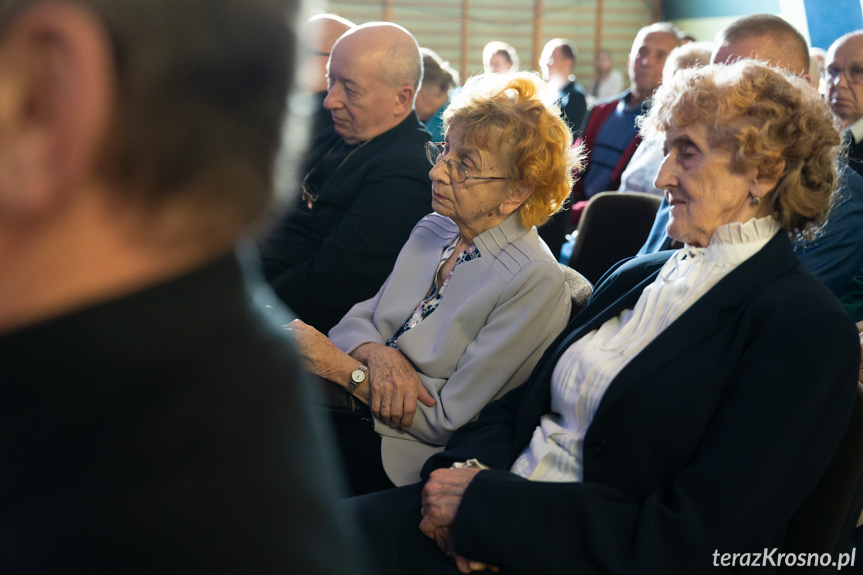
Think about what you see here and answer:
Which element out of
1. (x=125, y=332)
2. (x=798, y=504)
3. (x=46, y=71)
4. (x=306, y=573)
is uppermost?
(x=46, y=71)

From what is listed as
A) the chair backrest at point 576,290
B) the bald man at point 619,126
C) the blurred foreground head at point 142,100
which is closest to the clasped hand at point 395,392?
the chair backrest at point 576,290

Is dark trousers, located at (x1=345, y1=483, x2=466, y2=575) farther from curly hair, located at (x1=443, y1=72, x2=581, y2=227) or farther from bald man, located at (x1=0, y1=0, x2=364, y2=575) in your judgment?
bald man, located at (x1=0, y1=0, x2=364, y2=575)

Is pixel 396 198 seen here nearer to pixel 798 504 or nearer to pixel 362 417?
pixel 362 417

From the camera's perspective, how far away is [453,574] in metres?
1.48

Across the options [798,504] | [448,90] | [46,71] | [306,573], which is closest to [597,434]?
[798,504]

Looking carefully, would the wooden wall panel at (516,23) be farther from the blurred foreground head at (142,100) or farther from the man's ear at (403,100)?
the blurred foreground head at (142,100)

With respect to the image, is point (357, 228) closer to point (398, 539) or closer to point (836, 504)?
point (398, 539)

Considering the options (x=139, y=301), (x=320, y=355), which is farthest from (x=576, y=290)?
(x=139, y=301)

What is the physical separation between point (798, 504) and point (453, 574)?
0.65 meters

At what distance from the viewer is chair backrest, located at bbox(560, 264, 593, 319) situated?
6.48 ft

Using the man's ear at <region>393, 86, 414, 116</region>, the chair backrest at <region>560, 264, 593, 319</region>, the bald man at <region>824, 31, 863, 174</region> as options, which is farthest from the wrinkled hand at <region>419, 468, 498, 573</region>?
the bald man at <region>824, 31, 863, 174</region>

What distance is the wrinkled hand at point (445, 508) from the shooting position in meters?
→ 1.47

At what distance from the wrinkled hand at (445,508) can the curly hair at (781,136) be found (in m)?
0.87

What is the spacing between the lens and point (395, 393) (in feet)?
6.24
